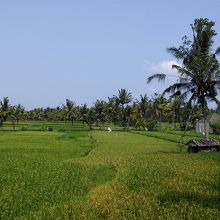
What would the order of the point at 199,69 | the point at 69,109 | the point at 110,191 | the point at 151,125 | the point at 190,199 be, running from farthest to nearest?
the point at 69,109 < the point at 151,125 < the point at 199,69 < the point at 110,191 < the point at 190,199

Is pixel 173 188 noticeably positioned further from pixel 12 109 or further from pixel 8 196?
pixel 12 109

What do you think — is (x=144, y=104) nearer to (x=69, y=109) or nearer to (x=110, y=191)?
(x=69, y=109)

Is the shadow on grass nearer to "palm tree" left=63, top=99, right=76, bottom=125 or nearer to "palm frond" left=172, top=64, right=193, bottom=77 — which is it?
"palm frond" left=172, top=64, right=193, bottom=77

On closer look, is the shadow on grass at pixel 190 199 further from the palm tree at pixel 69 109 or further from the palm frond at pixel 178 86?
the palm tree at pixel 69 109

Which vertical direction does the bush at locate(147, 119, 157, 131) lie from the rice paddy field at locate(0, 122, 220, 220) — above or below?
above

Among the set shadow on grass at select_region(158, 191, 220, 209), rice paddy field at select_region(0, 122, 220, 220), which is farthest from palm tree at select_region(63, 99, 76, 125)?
shadow on grass at select_region(158, 191, 220, 209)

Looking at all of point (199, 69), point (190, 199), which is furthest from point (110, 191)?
point (199, 69)

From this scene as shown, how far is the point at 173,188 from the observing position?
504 inches

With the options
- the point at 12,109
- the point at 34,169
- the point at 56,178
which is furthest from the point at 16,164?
the point at 12,109

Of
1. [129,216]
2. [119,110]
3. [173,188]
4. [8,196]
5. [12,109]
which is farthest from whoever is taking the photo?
[119,110]

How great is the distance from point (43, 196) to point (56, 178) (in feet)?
10.9

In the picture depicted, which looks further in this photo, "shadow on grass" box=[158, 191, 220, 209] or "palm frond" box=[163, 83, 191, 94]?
"palm frond" box=[163, 83, 191, 94]

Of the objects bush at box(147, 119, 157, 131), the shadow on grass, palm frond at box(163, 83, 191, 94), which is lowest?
the shadow on grass

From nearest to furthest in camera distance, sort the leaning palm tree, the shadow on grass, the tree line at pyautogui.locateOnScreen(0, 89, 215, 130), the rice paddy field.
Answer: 1. the rice paddy field
2. the shadow on grass
3. the leaning palm tree
4. the tree line at pyautogui.locateOnScreen(0, 89, 215, 130)
